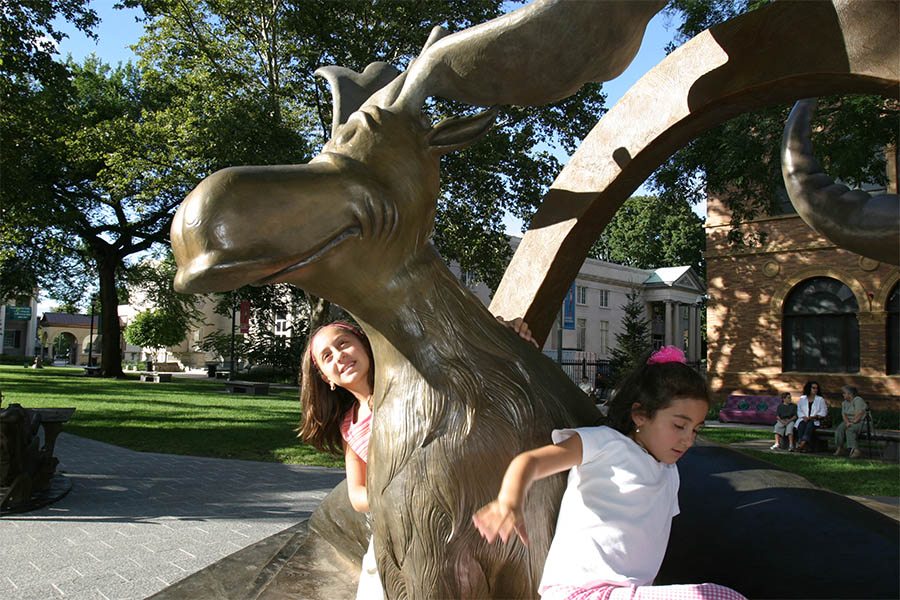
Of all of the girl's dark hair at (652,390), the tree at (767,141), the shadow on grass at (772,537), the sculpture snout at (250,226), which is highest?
the tree at (767,141)

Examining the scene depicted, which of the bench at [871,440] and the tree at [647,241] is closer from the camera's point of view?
the bench at [871,440]

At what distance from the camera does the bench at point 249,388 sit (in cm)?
2312

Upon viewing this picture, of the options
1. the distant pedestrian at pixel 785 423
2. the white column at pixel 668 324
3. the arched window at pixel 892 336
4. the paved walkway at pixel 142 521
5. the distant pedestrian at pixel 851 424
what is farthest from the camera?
the white column at pixel 668 324

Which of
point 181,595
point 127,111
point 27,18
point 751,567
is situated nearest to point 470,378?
point 751,567

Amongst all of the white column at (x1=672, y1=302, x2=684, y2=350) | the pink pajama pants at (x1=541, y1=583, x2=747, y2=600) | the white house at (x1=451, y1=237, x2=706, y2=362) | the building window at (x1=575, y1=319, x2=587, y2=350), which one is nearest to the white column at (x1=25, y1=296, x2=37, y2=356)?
the white house at (x1=451, y1=237, x2=706, y2=362)

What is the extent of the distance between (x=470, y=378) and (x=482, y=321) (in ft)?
0.48

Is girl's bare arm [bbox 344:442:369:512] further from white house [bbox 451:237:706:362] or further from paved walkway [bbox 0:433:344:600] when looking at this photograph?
white house [bbox 451:237:706:362]

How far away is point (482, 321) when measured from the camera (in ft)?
5.02

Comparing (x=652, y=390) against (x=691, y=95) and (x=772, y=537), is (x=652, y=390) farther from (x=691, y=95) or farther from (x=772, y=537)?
(x=691, y=95)

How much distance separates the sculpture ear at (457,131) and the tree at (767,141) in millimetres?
7450

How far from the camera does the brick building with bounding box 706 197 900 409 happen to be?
19297mm

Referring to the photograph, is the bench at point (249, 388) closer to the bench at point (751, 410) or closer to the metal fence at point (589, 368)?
the metal fence at point (589, 368)

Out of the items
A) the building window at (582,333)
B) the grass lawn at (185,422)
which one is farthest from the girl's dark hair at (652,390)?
the building window at (582,333)

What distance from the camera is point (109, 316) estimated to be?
94.9 feet
